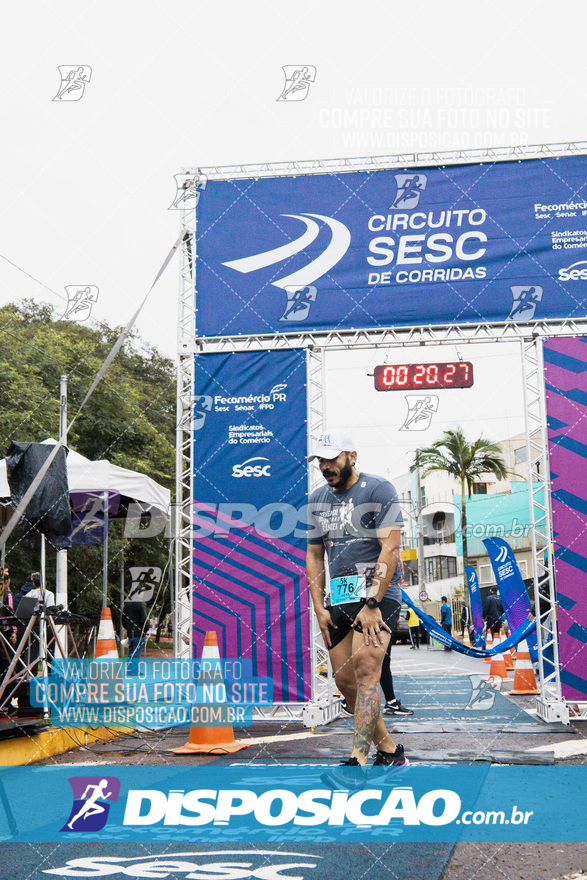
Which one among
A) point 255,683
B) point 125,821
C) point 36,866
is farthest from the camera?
point 255,683

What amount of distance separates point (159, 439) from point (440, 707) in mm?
15284

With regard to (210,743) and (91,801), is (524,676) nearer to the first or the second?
(210,743)

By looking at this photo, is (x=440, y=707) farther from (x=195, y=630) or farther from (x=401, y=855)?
(x=401, y=855)

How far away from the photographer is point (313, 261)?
32.0 feet

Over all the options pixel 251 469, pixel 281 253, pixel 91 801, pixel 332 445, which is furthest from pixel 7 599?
pixel 332 445

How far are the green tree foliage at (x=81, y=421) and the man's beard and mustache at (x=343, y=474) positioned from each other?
12861 millimetres

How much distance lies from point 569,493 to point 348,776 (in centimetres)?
537

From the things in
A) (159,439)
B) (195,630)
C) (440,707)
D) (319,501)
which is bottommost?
(440,707)

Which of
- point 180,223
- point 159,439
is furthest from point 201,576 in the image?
point 159,439

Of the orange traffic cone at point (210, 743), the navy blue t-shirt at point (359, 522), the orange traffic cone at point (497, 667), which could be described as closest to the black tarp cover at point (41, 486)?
the orange traffic cone at point (210, 743)

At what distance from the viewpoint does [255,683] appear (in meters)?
9.30

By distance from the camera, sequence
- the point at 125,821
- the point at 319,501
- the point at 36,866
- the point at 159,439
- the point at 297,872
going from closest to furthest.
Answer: the point at 297,872 → the point at 36,866 → the point at 125,821 → the point at 319,501 → the point at 159,439

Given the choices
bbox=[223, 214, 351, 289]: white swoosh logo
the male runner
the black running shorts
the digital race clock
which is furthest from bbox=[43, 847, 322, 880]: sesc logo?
bbox=[223, 214, 351, 289]: white swoosh logo

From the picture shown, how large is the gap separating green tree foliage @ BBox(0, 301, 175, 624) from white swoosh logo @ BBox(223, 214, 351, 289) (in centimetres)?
930
